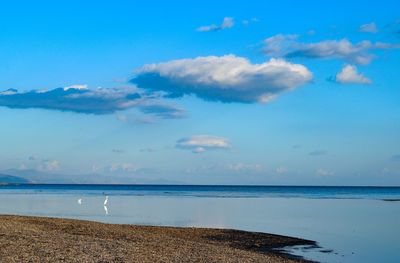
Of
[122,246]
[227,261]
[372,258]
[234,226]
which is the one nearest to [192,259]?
[227,261]

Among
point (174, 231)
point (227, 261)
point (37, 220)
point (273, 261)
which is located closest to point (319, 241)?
point (174, 231)

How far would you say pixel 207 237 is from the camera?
39781 millimetres

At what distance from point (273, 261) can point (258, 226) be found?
2405 centimetres

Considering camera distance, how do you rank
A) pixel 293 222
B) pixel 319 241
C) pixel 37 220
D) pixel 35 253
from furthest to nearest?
pixel 293 222
pixel 37 220
pixel 319 241
pixel 35 253

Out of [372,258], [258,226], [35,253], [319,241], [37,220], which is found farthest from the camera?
[258,226]

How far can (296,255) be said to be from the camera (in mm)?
32250

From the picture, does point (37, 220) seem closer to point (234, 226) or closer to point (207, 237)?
point (207, 237)

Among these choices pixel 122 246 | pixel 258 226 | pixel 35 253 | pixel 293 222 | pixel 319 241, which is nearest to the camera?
pixel 35 253

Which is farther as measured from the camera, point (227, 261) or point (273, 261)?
point (273, 261)

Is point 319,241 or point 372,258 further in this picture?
point 319,241

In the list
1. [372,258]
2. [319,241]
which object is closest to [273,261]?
[372,258]

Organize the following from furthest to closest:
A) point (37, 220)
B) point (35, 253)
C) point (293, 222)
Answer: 1. point (293, 222)
2. point (37, 220)
3. point (35, 253)

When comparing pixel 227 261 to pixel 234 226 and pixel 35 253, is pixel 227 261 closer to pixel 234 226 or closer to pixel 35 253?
pixel 35 253

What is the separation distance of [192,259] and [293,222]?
33.1 metres
